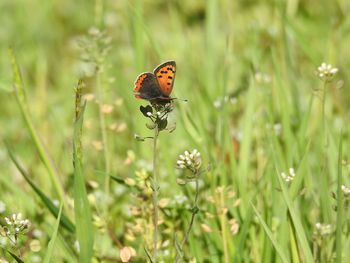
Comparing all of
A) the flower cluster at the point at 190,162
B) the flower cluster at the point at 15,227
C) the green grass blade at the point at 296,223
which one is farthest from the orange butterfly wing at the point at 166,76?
the flower cluster at the point at 15,227

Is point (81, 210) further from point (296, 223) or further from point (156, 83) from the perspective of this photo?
point (296, 223)

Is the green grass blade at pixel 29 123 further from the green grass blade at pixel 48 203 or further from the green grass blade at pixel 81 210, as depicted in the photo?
the green grass blade at pixel 81 210

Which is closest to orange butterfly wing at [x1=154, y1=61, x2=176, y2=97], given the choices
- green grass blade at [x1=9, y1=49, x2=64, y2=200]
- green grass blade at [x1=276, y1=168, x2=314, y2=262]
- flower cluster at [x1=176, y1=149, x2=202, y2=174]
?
flower cluster at [x1=176, y1=149, x2=202, y2=174]

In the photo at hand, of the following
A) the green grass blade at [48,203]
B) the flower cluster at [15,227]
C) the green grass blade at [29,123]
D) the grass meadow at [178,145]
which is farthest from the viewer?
the green grass blade at [29,123]

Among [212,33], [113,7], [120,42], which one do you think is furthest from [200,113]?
[113,7]

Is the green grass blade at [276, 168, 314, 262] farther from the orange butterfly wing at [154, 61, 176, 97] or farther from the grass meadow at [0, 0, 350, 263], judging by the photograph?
the orange butterfly wing at [154, 61, 176, 97]

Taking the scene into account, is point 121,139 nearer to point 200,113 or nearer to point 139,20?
point 200,113

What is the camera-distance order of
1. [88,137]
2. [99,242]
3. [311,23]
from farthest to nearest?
[311,23], [88,137], [99,242]
